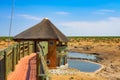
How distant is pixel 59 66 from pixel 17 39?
5.35m

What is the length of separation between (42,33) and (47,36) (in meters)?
1.04

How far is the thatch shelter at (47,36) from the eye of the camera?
2741cm

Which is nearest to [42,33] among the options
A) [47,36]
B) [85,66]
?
[47,36]

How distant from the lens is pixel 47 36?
27484mm

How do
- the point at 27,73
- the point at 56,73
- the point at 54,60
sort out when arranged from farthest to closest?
the point at 54,60 < the point at 56,73 < the point at 27,73

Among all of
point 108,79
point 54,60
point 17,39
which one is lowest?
point 108,79

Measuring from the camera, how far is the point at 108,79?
85.3 feet

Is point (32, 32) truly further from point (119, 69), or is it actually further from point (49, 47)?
point (119, 69)

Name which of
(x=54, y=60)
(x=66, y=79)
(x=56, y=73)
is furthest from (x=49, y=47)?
(x=66, y=79)

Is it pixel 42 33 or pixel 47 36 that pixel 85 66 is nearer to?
pixel 42 33

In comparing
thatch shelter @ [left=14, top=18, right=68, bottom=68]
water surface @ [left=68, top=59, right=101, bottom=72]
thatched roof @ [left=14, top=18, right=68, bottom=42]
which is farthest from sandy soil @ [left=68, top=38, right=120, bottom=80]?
thatched roof @ [left=14, top=18, right=68, bottom=42]

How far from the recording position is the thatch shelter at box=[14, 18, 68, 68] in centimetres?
2741

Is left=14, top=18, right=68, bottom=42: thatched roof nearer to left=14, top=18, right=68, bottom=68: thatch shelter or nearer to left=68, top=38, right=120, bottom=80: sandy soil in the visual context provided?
left=14, top=18, right=68, bottom=68: thatch shelter

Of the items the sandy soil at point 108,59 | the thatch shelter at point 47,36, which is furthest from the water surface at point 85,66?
the thatch shelter at point 47,36
